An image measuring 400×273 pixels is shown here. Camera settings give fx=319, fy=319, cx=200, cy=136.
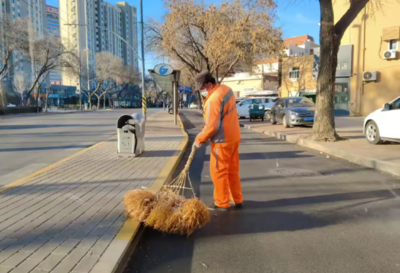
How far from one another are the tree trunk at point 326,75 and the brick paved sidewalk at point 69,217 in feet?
20.1

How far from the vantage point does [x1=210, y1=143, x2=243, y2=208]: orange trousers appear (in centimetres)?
407

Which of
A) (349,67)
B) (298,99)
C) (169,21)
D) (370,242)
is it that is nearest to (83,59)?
(169,21)

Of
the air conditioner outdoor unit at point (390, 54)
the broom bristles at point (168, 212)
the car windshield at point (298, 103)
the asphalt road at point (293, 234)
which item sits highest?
the air conditioner outdoor unit at point (390, 54)

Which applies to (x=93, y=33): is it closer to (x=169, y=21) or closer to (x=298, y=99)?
(x=169, y=21)

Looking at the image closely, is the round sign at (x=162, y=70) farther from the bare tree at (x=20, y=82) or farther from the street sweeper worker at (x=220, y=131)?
the bare tree at (x=20, y=82)

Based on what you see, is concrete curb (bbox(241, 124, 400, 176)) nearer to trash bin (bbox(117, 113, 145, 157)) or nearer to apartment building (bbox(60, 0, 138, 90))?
trash bin (bbox(117, 113, 145, 157))

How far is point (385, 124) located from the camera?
8719mm

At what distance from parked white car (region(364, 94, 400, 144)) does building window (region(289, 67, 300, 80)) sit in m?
30.9

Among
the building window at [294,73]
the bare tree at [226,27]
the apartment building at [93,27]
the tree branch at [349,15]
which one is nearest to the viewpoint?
the tree branch at [349,15]

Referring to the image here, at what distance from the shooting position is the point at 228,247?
3.33 metres

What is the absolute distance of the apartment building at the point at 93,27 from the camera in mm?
56919

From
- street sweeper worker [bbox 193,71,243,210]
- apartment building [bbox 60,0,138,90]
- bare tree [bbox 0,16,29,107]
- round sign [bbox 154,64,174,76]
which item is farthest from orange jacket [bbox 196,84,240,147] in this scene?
apartment building [bbox 60,0,138,90]

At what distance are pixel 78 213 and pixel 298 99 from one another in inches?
587

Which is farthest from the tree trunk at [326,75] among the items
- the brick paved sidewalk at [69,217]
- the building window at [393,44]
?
the building window at [393,44]
